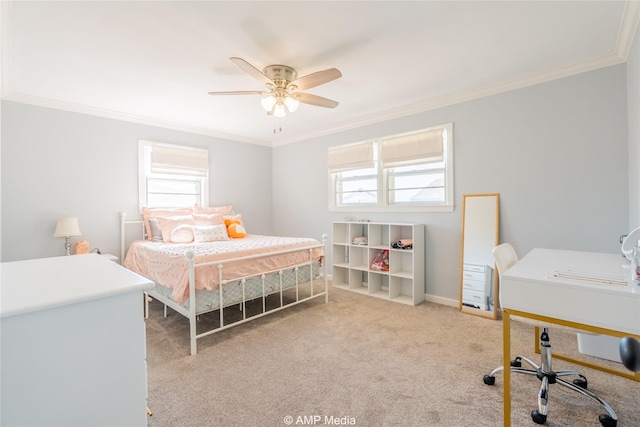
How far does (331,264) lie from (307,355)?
2.26 metres

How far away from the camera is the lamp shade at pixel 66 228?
3.09m

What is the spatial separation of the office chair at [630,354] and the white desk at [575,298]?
2.15 ft

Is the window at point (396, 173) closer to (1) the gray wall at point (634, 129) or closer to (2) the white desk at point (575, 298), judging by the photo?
(1) the gray wall at point (634, 129)

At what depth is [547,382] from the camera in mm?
1647

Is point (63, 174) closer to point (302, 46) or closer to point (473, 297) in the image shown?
point (302, 46)

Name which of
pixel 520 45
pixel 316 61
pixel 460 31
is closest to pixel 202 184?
pixel 316 61

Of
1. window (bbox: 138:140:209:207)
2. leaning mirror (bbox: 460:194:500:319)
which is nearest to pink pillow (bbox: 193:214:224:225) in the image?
window (bbox: 138:140:209:207)

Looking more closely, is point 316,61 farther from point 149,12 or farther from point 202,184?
point 202,184

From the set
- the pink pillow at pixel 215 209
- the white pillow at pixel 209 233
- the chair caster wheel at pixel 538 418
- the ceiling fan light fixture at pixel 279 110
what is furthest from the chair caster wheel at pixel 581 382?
the pink pillow at pixel 215 209

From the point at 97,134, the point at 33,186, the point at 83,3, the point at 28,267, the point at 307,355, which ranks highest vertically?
the point at 83,3

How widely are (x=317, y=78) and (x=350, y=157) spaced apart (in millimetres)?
2053

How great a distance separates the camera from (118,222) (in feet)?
12.2

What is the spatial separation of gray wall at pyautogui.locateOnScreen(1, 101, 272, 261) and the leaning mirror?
4111 millimetres

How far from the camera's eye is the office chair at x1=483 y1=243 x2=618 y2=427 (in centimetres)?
153
